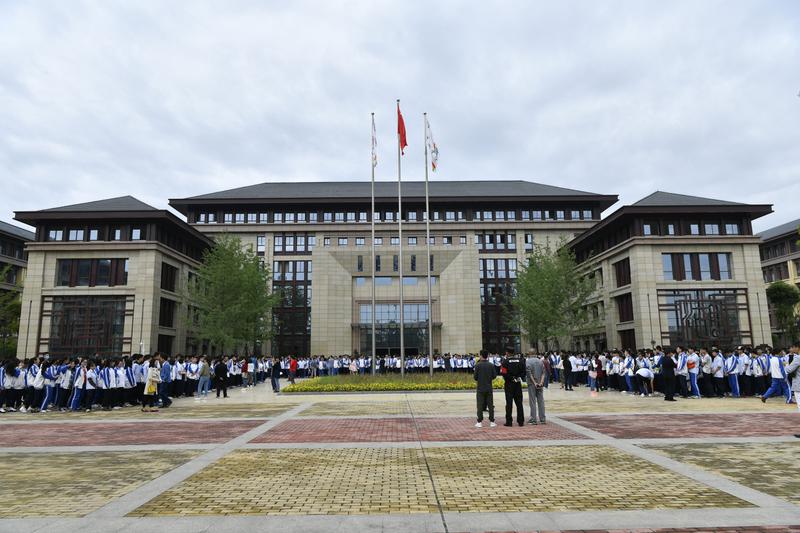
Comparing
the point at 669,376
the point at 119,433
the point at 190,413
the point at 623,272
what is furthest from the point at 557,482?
the point at 623,272

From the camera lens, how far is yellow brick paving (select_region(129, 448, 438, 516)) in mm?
6328

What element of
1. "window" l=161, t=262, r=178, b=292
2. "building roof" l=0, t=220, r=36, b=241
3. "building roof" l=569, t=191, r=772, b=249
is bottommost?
"window" l=161, t=262, r=178, b=292

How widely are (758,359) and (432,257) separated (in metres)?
32.4

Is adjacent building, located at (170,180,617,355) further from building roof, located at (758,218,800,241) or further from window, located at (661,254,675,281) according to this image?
building roof, located at (758,218,800,241)

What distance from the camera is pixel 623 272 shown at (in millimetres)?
48781

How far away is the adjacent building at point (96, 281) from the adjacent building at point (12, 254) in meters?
20.6

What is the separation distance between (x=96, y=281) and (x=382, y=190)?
37263mm

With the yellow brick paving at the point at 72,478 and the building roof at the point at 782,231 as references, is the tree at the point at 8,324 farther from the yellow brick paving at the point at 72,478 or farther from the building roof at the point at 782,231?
the building roof at the point at 782,231

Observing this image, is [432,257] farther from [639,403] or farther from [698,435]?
[698,435]

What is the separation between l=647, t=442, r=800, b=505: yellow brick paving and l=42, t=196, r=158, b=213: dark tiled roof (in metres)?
43.7

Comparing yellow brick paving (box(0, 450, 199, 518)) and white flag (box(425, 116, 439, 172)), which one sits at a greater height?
white flag (box(425, 116, 439, 172))

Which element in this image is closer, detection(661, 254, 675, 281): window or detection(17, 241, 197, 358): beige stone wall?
detection(17, 241, 197, 358): beige stone wall

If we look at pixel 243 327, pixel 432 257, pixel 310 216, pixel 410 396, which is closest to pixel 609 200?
pixel 432 257

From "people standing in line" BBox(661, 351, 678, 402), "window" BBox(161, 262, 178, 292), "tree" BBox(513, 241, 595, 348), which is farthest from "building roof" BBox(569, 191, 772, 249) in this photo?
"window" BBox(161, 262, 178, 292)
